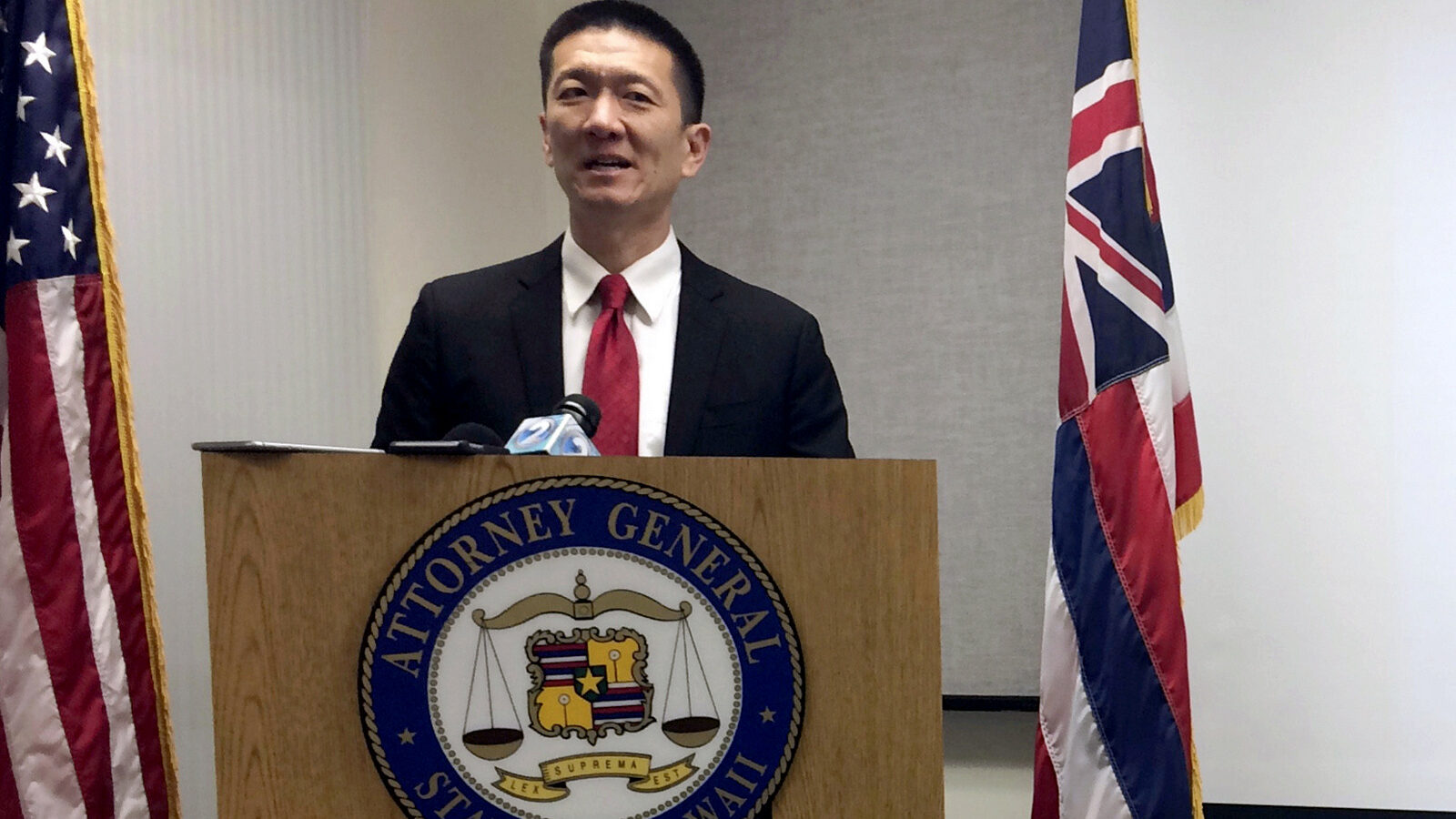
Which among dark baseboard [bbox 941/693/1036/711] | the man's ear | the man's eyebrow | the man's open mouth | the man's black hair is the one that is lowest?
dark baseboard [bbox 941/693/1036/711]

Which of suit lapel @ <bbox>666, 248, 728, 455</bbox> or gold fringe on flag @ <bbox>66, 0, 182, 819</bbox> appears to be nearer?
suit lapel @ <bbox>666, 248, 728, 455</bbox>

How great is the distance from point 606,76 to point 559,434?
525 mm

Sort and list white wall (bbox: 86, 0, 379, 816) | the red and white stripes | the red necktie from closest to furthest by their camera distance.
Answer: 1. the red necktie
2. the red and white stripes
3. white wall (bbox: 86, 0, 379, 816)

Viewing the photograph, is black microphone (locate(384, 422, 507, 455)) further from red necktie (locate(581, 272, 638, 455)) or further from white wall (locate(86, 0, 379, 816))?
white wall (locate(86, 0, 379, 816))

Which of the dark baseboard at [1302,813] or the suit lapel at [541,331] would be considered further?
the dark baseboard at [1302,813]

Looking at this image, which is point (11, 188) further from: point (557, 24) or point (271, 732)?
point (271, 732)

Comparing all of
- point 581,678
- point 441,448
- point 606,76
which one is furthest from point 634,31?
point 581,678

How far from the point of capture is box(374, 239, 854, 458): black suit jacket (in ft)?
4.22

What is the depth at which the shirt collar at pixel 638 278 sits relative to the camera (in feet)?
4.32

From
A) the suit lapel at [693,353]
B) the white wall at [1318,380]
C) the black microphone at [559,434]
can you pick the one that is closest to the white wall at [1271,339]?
the white wall at [1318,380]

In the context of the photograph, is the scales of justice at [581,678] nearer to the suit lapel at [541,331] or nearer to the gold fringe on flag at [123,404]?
the suit lapel at [541,331]

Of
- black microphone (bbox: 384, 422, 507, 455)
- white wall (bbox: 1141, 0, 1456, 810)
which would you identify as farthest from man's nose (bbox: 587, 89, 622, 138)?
white wall (bbox: 1141, 0, 1456, 810)

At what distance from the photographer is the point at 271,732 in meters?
0.83

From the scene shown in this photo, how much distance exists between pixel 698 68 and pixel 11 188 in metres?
1.03
